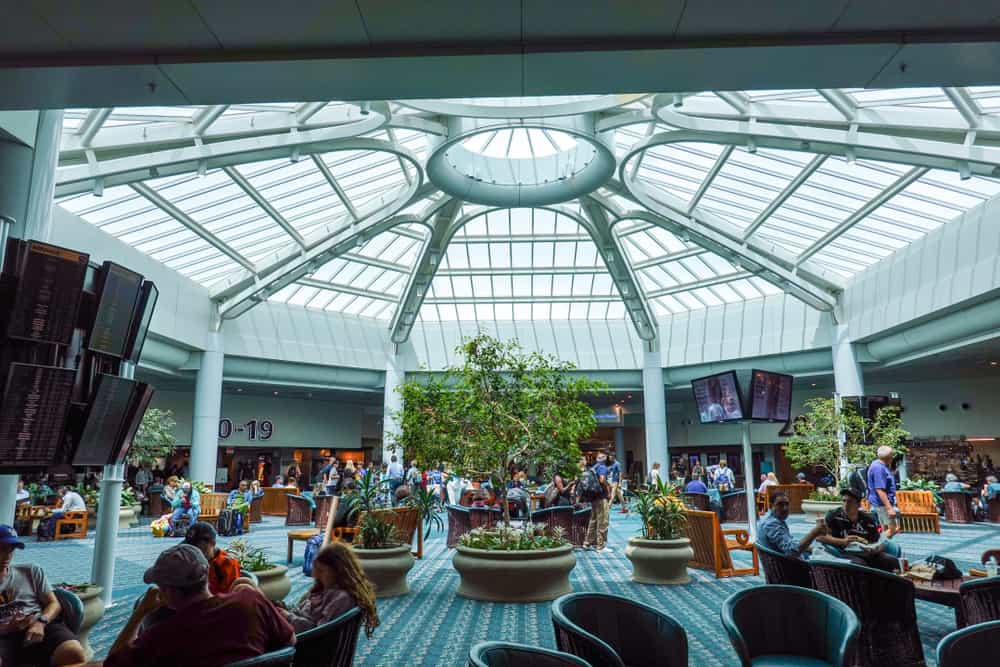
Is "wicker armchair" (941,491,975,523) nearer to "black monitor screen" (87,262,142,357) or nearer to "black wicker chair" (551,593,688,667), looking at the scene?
"black wicker chair" (551,593,688,667)

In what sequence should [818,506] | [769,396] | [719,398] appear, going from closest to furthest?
[769,396]
[719,398]
[818,506]

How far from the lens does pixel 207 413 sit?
63.7 ft

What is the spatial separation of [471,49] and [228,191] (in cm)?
1307

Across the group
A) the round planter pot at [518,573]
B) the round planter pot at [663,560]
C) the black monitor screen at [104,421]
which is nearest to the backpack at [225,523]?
the round planter pot at [518,573]

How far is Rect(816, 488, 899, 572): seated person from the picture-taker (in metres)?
5.50

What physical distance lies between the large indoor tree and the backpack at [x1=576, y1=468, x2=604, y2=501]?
265 centimetres

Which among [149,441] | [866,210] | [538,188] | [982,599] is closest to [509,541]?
[982,599]

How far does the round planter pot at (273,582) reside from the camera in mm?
5539

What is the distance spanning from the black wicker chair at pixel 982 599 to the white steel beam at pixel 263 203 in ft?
46.1

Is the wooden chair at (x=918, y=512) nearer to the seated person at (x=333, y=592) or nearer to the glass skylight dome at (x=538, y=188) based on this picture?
the glass skylight dome at (x=538, y=188)

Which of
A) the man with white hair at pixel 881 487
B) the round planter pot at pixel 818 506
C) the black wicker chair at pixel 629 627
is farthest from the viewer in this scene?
the round planter pot at pixel 818 506

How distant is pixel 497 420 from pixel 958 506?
1314 centimetres

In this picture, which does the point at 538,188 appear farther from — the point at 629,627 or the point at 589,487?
the point at 629,627

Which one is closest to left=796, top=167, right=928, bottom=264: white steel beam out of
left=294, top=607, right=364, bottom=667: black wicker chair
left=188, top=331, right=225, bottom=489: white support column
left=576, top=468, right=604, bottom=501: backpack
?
left=576, top=468, right=604, bottom=501: backpack
